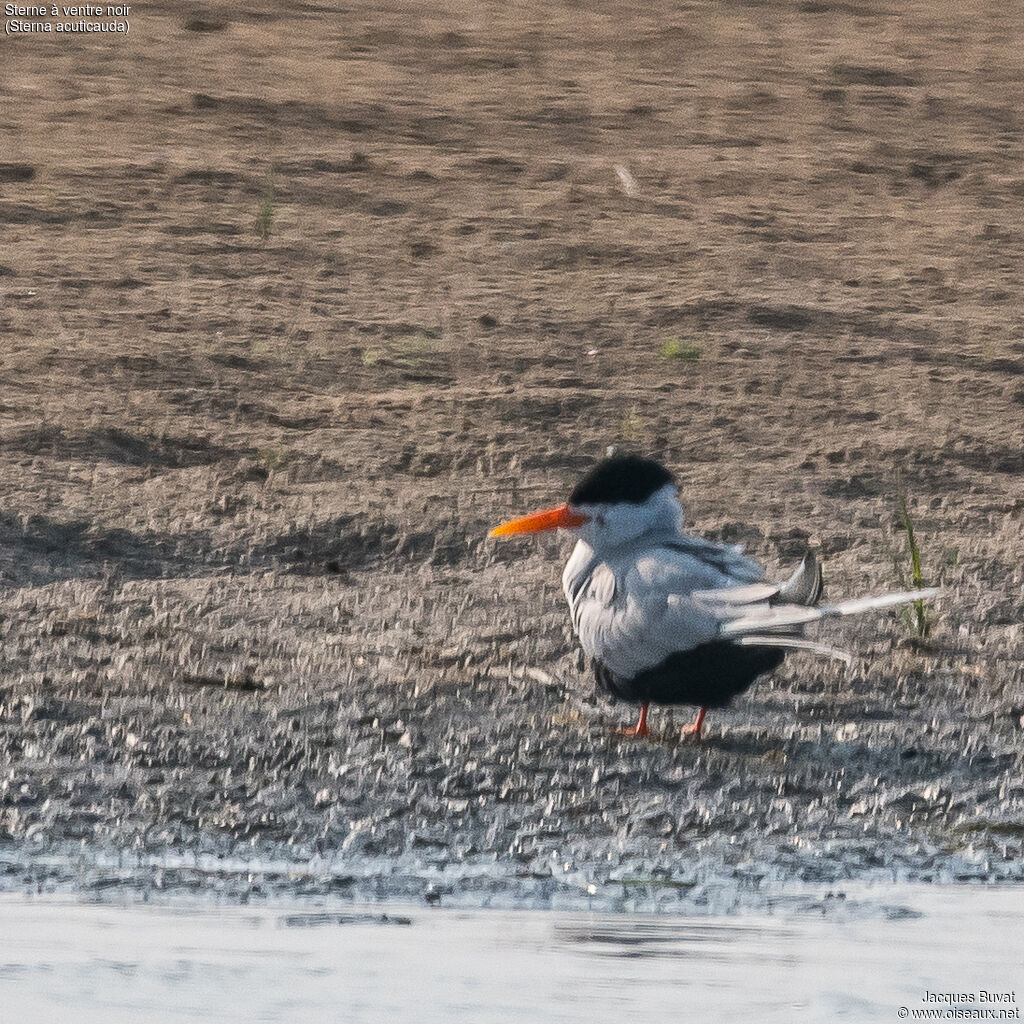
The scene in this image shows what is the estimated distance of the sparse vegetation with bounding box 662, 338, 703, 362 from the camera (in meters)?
9.16

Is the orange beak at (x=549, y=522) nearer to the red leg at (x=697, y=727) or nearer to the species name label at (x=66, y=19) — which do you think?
the red leg at (x=697, y=727)

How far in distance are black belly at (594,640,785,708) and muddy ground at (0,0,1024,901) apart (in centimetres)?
17

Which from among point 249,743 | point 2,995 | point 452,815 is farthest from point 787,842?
point 2,995

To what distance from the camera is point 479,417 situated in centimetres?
866

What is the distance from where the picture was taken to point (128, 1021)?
4.46m

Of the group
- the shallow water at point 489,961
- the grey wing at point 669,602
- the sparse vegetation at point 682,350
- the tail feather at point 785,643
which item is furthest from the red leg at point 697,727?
the sparse vegetation at point 682,350

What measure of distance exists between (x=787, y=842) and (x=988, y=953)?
82 centimetres

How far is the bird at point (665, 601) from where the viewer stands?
5.70 meters

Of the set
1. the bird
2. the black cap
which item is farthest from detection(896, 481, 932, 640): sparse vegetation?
the black cap

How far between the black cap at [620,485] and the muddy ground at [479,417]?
0.63 metres

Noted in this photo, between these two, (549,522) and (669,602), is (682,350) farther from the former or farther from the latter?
(669,602)

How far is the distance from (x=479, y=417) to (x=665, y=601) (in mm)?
2923

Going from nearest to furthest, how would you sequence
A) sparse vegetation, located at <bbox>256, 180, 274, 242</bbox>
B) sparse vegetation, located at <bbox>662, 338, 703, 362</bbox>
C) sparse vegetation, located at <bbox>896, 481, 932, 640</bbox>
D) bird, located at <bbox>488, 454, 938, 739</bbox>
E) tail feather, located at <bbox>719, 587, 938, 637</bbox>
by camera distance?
1. tail feather, located at <bbox>719, 587, 938, 637</bbox>
2. bird, located at <bbox>488, 454, 938, 739</bbox>
3. sparse vegetation, located at <bbox>896, 481, 932, 640</bbox>
4. sparse vegetation, located at <bbox>662, 338, 703, 362</bbox>
5. sparse vegetation, located at <bbox>256, 180, 274, 242</bbox>

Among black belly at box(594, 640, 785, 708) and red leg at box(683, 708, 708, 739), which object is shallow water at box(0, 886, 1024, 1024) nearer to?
black belly at box(594, 640, 785, 708)
